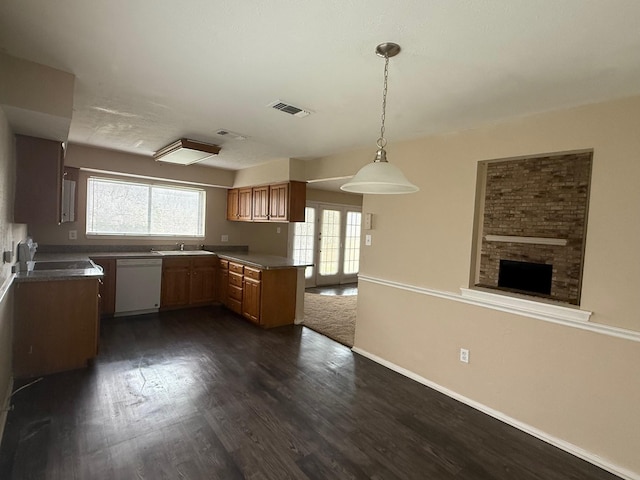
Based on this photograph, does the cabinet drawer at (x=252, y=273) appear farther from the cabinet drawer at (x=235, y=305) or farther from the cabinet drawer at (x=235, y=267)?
the cabinet drawer at (x=235, y=305)

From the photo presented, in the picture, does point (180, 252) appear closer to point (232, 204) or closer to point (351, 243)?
point (232, 204)

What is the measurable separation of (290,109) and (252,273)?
266 cm

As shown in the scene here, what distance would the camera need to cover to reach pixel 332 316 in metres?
5.34

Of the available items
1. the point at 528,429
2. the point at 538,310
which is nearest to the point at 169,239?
the point at 538,310

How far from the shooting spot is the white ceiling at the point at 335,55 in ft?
4.68

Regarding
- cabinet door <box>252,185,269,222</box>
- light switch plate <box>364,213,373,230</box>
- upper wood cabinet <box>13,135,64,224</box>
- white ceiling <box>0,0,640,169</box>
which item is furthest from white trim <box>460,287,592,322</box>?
upper wood cabinet <box>13,135,64,224</box>

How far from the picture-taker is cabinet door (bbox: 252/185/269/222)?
5.15 meters

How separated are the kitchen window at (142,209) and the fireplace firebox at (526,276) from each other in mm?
→ 4810

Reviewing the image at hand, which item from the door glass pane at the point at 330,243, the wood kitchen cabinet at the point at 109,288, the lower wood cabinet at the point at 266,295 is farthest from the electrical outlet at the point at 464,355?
the door glass pane at the point at 330,243

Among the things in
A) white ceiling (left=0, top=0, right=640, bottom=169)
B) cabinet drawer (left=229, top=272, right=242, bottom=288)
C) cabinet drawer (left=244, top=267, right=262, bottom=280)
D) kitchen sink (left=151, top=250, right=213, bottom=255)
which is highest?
white ceiling (left=0, top=0, right=640, bottom=169)

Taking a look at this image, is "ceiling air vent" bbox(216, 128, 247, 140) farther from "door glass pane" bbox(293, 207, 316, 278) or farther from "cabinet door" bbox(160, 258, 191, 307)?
"door glass pane" bbox(293, 207, 316, 278)

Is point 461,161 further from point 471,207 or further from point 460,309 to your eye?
point 460,309

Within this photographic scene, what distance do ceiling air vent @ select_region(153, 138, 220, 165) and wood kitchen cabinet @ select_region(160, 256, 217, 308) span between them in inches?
61.9

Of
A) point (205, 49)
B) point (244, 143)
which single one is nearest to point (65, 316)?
point (244, 143)
